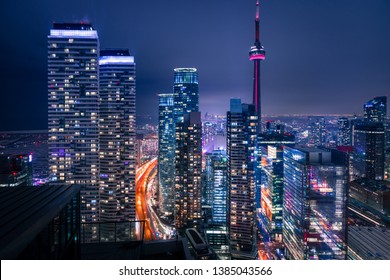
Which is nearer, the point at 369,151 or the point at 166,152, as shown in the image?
the point at 369,151

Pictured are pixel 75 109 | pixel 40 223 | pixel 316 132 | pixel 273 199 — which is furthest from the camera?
pixel 273 199

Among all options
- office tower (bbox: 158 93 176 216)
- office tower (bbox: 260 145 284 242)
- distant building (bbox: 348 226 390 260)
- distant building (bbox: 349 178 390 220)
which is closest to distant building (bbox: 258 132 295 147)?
office tower (bbox: 260 145 284 242)

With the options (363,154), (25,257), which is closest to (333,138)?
(363,154)

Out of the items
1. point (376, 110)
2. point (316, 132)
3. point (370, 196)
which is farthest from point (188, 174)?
point (376, 110)

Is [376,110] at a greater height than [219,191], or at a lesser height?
greater

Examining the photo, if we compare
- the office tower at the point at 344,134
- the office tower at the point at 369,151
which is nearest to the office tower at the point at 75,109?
the office tower at the point at 344,134

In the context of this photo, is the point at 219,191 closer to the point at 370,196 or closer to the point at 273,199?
the point at 273,199
